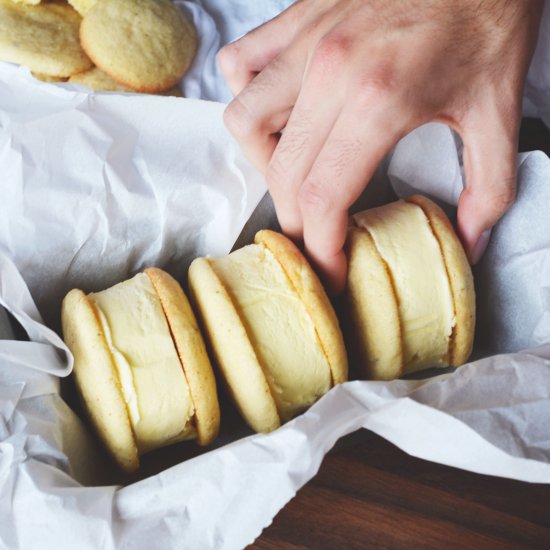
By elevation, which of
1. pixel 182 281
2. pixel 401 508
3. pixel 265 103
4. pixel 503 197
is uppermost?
pixel 265 103

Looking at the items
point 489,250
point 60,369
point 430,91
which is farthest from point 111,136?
point 489,250

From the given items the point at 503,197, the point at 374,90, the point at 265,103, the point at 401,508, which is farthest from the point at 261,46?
the point at 401,508

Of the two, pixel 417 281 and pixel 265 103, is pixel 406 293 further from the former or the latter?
pixel 265 103

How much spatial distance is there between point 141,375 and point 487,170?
1.67 ft

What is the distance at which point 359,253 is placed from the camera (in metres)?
0.91

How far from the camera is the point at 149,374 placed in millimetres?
808

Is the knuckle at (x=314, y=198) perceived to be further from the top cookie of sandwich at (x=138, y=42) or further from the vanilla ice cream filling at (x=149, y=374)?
the top cookie of sandwich at (x=138, y=42)

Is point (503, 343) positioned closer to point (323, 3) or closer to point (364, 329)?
point (364, 329)

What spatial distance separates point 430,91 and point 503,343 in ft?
1.32

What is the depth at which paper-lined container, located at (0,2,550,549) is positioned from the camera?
69 centimetres

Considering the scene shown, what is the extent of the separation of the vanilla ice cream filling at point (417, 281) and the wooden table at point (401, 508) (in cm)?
16

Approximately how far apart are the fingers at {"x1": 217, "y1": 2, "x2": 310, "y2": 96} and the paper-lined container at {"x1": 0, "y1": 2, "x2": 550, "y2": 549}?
7 cm

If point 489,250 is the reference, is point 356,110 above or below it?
above

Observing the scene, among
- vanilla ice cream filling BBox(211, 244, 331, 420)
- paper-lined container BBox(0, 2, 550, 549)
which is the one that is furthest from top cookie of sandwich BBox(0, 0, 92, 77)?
vanilla ice cream filling BBox(211, 244, 331, 420)
